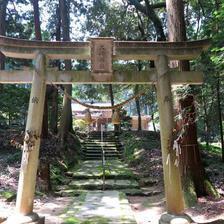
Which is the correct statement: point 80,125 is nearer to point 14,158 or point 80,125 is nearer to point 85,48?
point 14,158

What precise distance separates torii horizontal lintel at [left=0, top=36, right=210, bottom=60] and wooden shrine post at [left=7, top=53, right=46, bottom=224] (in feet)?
0.66

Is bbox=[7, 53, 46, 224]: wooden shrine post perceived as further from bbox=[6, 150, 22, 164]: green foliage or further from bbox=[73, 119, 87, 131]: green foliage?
bbox=[73, 119, 87, 131]: green foliage

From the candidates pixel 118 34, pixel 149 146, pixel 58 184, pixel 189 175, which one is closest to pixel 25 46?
pixel 189 175

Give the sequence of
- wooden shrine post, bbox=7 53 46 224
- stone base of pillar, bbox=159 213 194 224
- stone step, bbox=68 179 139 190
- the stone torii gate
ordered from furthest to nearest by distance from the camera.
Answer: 1. stone step, bbox=68 179 139 190
2. the stone torii gate
3. wooden shrine post, bbox=7 53 46 224
4. stone base of pillar, bbox=159 213 194 224

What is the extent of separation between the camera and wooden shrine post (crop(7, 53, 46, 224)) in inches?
242

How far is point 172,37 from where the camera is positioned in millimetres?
8891

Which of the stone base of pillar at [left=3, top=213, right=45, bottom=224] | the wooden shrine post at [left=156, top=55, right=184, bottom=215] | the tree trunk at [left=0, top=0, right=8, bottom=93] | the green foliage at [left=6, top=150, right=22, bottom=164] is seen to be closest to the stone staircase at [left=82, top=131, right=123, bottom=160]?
the green foliage at [left=6, top=150, right=22, bottom=164]

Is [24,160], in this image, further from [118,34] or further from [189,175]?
[118,34]

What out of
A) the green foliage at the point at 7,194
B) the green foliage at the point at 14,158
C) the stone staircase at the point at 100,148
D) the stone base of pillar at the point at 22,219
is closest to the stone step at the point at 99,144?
the stone staircase at the point at 100,148

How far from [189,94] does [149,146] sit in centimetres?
879

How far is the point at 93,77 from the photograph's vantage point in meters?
6.54

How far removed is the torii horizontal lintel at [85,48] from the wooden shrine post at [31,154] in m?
0.20

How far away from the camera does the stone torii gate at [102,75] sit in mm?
6246

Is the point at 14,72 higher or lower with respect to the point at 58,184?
higher
